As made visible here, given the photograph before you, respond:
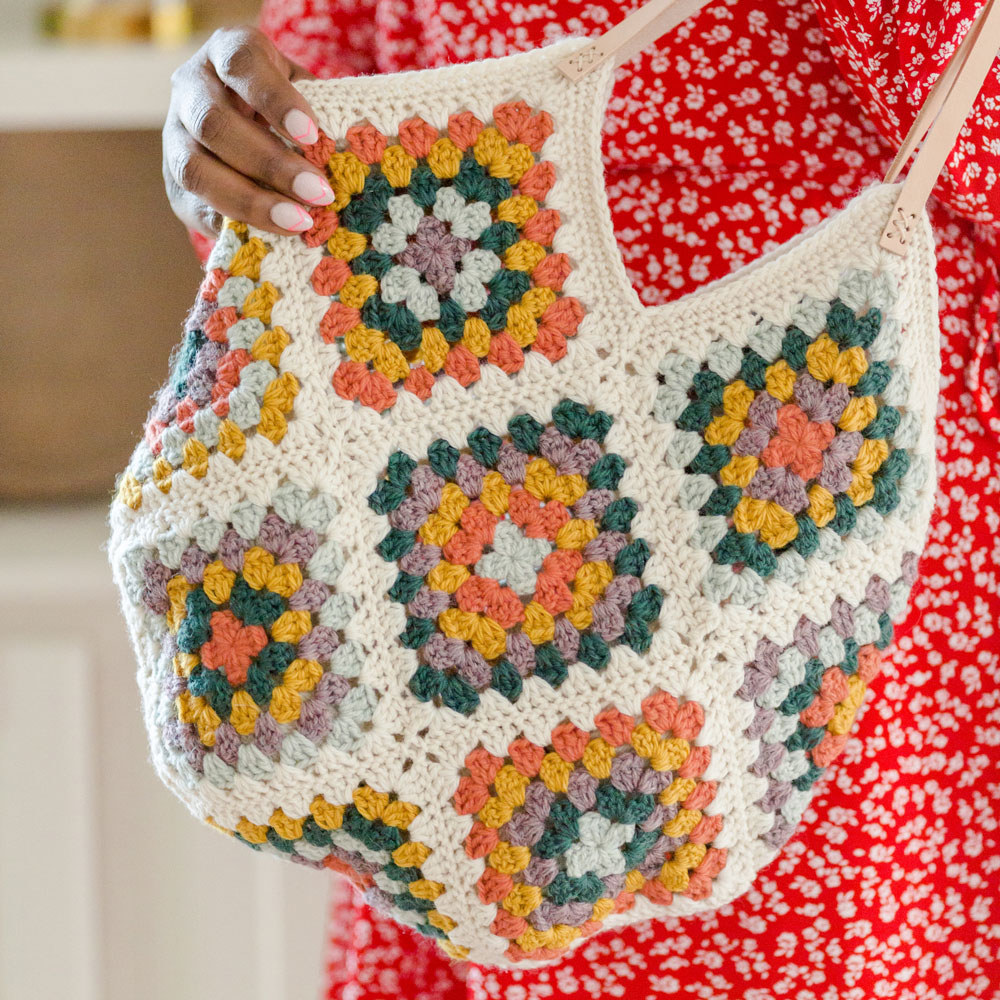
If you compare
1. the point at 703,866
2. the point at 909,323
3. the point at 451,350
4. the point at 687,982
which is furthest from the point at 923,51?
the point at 687,982

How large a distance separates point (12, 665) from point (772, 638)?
834 mm

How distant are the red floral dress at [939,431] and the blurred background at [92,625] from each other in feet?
1.43

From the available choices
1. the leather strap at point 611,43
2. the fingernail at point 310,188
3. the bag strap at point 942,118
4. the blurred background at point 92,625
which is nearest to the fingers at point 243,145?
the fingernail at point 310,188

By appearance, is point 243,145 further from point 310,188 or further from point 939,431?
point 939,431

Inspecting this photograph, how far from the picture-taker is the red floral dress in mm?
631

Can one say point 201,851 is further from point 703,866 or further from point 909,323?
point 909,323

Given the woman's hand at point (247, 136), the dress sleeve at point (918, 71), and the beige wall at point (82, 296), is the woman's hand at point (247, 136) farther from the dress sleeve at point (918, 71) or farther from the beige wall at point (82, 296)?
the beige wall at point (82, 296)

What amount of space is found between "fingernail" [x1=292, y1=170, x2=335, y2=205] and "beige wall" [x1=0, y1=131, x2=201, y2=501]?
2.06ft

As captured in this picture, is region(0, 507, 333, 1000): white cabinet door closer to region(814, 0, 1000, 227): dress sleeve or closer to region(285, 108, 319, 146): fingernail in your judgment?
region(285, 108, 319, 146): fingernail

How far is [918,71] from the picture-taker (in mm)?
547

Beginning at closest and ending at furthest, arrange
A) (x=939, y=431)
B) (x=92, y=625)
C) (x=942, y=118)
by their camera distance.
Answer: (x=942, y=118) → (x=939, y=431) → (x=92, y=625)

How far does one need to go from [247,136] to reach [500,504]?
0.22 meters

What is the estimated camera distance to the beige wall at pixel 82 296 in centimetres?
104

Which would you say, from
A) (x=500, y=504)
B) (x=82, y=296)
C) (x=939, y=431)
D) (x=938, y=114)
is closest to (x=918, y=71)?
(x=938, y=114)
